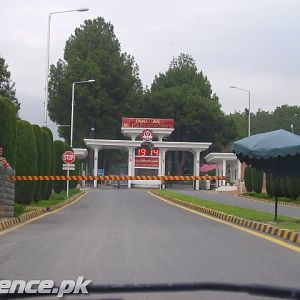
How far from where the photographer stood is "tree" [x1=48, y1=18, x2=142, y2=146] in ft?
248

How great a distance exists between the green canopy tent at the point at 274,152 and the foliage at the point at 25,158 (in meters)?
10.8

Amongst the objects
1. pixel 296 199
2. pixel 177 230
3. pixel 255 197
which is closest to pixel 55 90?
pixel 255 197

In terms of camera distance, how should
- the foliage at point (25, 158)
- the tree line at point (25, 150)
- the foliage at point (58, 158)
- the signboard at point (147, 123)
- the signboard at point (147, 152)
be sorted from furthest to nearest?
the signboard at point (147, 123), the signboard at point (147, 152), the foliage at point (58, 158), the foliage at point (25, 158), the tree line at point (25, 150)

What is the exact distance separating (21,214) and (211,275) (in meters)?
13.6

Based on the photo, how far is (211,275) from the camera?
28.2ft

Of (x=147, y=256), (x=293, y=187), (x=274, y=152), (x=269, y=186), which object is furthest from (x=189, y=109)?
(x=147, y=256)

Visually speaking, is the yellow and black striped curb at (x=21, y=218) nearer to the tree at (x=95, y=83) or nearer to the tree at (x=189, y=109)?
the tree at (x=95, y=83)

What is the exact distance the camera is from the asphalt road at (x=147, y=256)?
8445mm

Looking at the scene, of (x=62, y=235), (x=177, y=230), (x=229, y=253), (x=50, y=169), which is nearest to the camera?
(x=229, y=253)

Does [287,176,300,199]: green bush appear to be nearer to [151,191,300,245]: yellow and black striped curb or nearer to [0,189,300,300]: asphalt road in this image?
[151,191,300,245]: yellow and black striped curb

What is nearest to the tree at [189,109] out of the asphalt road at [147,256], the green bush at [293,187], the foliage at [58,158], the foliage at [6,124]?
the green bush at [293,187]

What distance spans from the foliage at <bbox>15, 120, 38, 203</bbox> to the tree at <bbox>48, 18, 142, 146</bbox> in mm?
47385

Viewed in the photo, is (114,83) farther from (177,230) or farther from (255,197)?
(177,230)

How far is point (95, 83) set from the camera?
75.2 m
